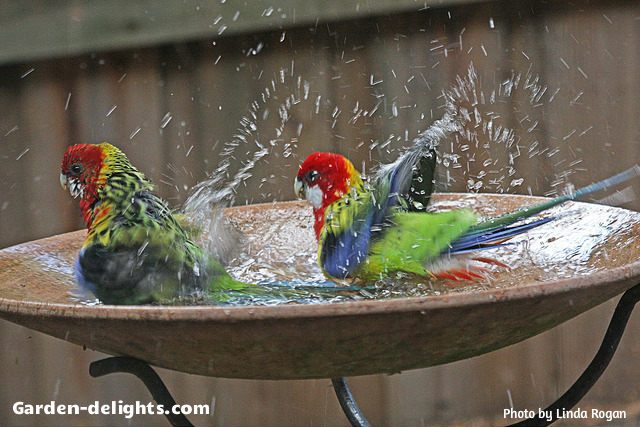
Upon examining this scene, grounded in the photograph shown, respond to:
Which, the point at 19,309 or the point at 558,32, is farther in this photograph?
the point at 558,32

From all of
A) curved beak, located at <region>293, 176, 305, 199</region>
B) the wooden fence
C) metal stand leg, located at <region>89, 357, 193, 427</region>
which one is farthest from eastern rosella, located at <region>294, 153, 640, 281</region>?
the wooden fence

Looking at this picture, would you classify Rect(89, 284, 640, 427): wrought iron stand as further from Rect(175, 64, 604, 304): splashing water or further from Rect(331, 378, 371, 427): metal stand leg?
Rect(331, 378, 371, 427): metal stand leg

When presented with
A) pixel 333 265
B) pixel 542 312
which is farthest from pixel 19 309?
pixel 542 312

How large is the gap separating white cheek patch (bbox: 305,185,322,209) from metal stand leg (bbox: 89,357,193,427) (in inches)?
19.2

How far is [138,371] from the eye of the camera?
95cm

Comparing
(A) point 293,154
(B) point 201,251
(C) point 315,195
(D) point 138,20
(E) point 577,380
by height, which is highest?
(D) point 138,20

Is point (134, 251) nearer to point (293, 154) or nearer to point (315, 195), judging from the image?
point (315, 195)

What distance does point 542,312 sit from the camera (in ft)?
2.76

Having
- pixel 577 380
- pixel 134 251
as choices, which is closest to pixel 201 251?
pixel 134 251

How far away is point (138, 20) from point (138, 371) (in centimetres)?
153

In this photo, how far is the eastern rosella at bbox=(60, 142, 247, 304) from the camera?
43.0 inches

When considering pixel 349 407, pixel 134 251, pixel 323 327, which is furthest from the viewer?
pixel 349 407

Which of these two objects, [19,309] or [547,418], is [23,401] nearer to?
[19,309]

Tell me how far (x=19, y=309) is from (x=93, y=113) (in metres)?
1.51
